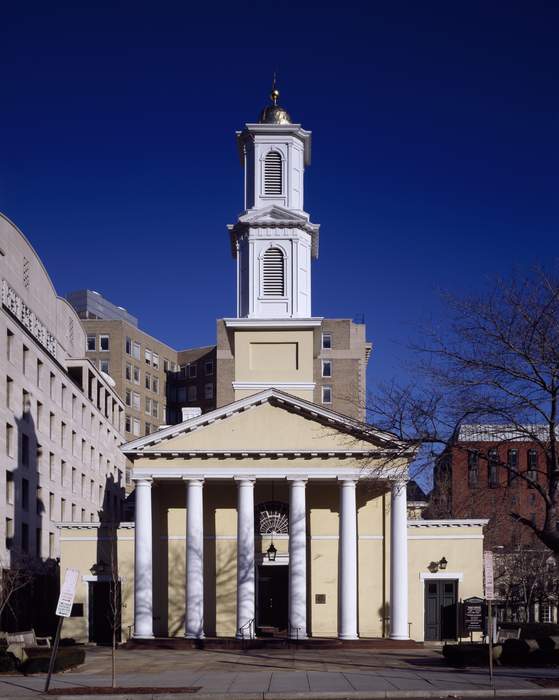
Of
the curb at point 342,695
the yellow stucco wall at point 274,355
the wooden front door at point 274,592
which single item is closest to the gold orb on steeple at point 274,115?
the yellow stucco wall at point 274,355

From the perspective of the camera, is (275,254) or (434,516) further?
(434,516)

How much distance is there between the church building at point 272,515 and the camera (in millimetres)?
46344

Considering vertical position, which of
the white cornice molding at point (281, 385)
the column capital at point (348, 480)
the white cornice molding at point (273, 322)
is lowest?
the column capital at point (348, 480)

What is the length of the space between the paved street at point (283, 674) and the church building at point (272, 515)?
531 centimetres

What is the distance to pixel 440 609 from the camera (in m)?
48.4

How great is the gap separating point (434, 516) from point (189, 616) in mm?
30646

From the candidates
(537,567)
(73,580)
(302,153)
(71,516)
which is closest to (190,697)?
(73,580)

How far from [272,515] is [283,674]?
1858 centimetres

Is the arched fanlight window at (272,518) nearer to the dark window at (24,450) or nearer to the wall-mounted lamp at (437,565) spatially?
the wall-mounted lamp at (437,565)

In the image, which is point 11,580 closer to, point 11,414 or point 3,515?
point 3,515

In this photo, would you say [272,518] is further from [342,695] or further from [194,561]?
[342,695]

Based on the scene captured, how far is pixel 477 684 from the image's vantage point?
28.5 m

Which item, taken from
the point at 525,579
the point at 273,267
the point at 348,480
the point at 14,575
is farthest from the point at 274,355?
the point at 525,579

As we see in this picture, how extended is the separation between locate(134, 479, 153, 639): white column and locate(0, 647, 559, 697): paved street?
3748 millimetres
